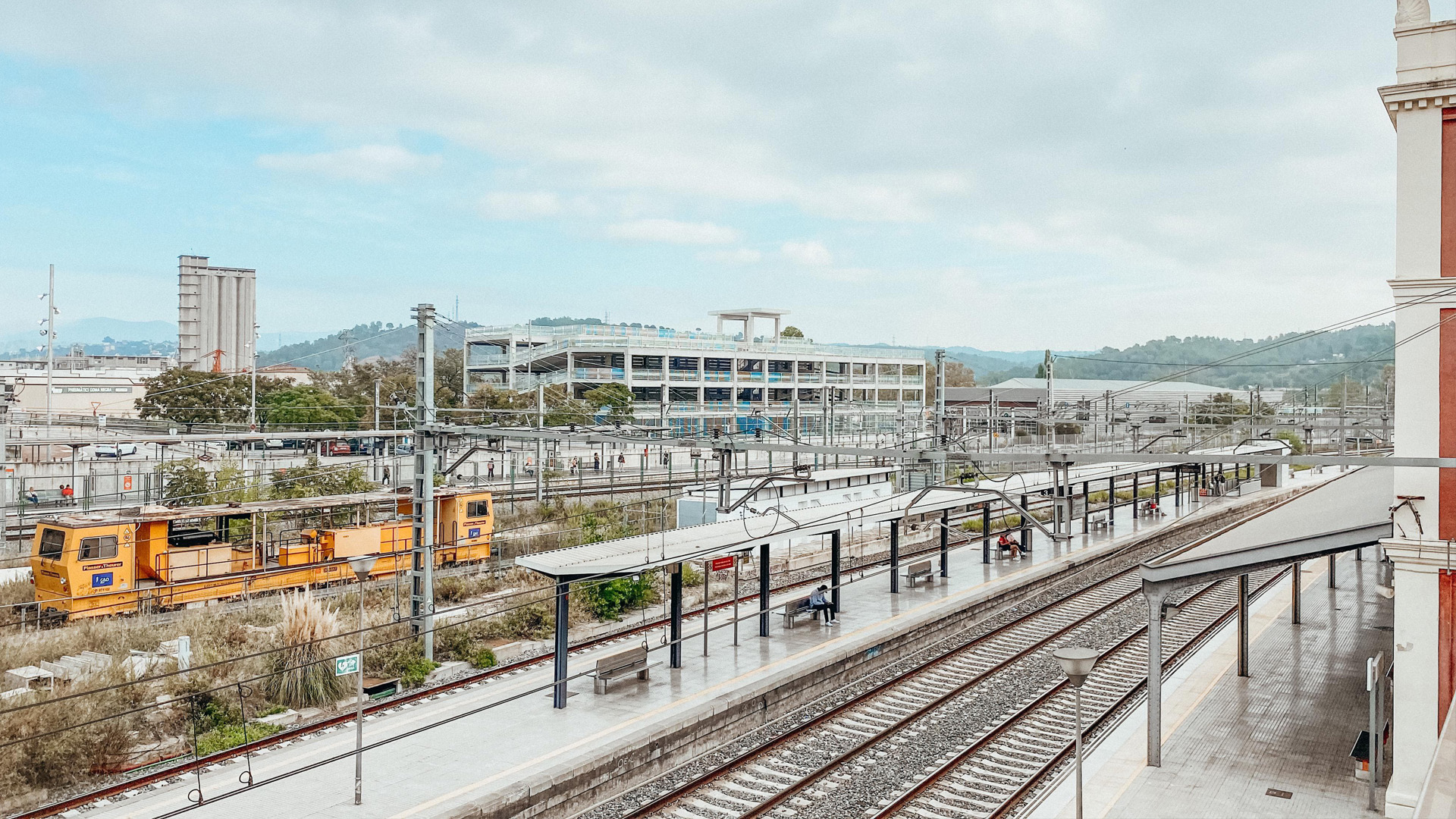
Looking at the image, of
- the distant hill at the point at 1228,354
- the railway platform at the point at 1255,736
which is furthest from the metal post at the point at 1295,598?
the distant hill at the point at 1228,354

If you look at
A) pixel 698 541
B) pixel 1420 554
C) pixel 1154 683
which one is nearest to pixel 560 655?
pixel 698 541

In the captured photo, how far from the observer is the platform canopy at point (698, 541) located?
42.4 feet

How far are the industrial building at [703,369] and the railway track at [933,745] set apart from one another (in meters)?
31.2

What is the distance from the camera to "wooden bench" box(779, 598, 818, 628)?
17.2 meters

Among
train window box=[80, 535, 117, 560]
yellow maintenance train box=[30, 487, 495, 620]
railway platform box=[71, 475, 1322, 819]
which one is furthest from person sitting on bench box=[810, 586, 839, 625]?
train window box=[80, 535, 117, 560]

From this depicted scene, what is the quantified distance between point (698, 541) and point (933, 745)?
16.2 feet

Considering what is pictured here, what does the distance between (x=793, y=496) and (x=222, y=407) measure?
32.7 m

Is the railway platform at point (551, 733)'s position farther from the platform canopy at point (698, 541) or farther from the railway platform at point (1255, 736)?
the railway platform at point (1255, 736)

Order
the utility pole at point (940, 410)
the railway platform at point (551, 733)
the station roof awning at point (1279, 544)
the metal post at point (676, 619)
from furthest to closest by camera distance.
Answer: the utility pole at point (940, 410) → the metal post at point (676, 619) → the station roof awning at point (1279, 544) → the railway platform at point (551, 733)

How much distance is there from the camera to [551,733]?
11.8 m

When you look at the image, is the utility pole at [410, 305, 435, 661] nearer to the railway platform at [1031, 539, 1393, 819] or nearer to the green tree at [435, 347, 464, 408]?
the railway platform at [1031, 539, 1393, 819]

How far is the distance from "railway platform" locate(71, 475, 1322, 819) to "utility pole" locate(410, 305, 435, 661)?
2069 mm

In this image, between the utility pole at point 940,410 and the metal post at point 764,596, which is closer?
the utility pole at point 940,410

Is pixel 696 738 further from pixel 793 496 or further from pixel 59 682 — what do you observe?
pixel 793 496
